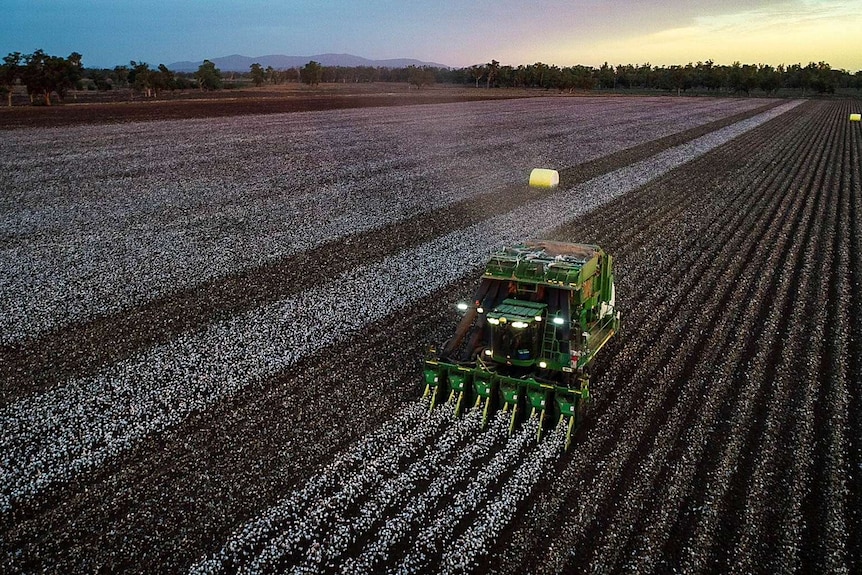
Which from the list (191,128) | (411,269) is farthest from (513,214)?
(191,128)

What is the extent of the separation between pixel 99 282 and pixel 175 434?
8815 millimetres

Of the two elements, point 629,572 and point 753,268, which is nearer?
point 629,572

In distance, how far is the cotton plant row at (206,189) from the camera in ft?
58.1

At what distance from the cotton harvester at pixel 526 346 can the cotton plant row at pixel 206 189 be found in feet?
31.2

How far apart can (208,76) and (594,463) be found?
117 meters

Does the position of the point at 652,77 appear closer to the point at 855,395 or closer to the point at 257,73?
the point at 257,73

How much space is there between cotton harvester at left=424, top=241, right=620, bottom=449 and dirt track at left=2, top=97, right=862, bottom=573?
25.0 inches

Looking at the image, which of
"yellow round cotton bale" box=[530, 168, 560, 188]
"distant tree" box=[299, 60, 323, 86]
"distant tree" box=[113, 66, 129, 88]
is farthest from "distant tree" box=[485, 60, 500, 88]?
"yellow round cotton bale" box=[530, 168, 560, 188]

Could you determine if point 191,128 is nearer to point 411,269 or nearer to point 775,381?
point 411,269

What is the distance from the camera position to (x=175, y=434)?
10250 millimetres

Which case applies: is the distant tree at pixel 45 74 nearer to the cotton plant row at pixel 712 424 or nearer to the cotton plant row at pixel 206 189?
the cotton plant row at pixel 206 189

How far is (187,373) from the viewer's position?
481 inches

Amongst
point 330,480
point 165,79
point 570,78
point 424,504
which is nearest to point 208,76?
point 165,79

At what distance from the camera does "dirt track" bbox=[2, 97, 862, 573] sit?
7.80 m
